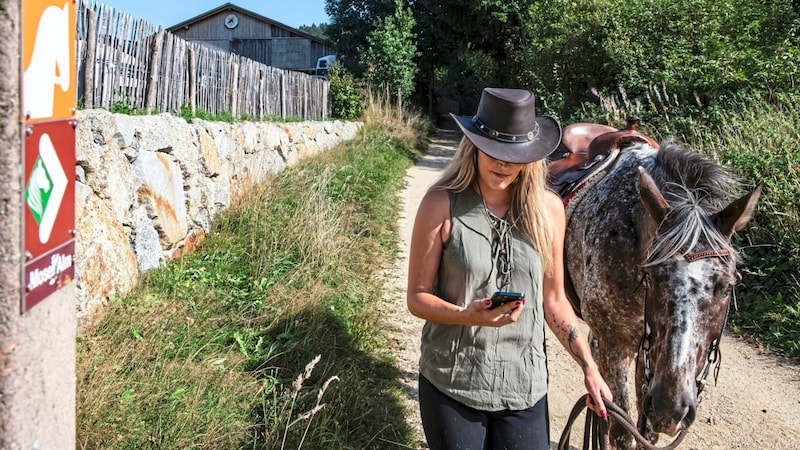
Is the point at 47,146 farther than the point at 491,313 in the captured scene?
No

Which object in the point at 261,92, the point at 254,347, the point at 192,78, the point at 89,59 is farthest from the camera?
the point at 261,92

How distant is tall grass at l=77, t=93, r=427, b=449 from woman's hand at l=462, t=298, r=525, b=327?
1.08 meters

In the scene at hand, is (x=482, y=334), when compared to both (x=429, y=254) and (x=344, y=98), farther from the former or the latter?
(x=344, y=98)

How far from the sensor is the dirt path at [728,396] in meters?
4.08

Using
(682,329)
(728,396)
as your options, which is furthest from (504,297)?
(728,396)

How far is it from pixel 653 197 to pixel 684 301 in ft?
1.73

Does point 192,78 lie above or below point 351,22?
below

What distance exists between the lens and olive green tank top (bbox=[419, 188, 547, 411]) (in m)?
2.23

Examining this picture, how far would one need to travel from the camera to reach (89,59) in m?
5.16

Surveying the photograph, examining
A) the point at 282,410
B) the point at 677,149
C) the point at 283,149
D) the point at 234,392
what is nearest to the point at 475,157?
the point at 677,149

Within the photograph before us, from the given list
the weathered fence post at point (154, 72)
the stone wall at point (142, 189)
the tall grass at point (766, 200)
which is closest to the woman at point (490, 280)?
the stone wall at point (142, 189)

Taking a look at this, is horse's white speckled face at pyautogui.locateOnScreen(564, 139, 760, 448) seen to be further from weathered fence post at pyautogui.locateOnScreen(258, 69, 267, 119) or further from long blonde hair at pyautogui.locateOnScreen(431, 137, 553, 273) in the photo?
weathered fence post at pyautogui.locateOnScreen(258, 69, 267, 119)

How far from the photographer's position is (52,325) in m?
1.22

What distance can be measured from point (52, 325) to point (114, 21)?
517 cm
